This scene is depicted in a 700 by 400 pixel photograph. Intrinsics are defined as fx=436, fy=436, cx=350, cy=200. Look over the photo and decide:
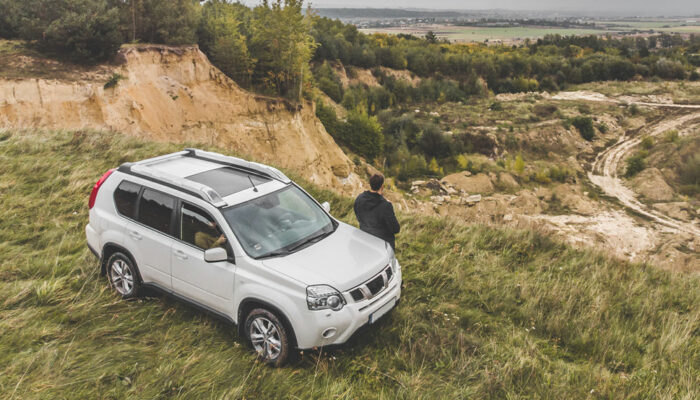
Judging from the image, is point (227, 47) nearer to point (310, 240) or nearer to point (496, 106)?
point (310, 240)

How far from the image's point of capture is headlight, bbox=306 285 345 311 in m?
4.41

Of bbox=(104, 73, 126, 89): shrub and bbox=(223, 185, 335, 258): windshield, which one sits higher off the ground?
bbox=(104, 73, 126, 89): shrub

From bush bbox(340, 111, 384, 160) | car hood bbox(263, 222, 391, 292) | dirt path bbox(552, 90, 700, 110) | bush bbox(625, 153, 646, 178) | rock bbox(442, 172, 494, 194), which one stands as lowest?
rock bbox(442, 172, 494, 194)

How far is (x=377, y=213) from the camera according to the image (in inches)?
236

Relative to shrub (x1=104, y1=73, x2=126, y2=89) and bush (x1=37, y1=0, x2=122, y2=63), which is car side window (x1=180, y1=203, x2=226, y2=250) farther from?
shrub (x1=104, y1=73, x2=126, y2=89)

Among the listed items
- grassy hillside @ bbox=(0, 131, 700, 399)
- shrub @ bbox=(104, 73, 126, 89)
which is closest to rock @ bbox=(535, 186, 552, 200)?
grassy hillside @ bbox=(0, 131, 700, 399)

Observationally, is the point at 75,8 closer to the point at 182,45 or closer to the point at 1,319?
the point at 182,45

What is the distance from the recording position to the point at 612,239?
2605cm

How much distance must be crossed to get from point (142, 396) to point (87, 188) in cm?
688

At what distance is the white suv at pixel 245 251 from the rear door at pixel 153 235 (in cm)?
1

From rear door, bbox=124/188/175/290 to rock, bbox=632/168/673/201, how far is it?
3952 centimetres

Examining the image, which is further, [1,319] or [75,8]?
[75,8]

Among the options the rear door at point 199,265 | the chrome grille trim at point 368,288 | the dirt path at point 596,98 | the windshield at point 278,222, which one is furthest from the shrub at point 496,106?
the rear door at point 199,265

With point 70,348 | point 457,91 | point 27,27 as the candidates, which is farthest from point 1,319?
point 457,91
